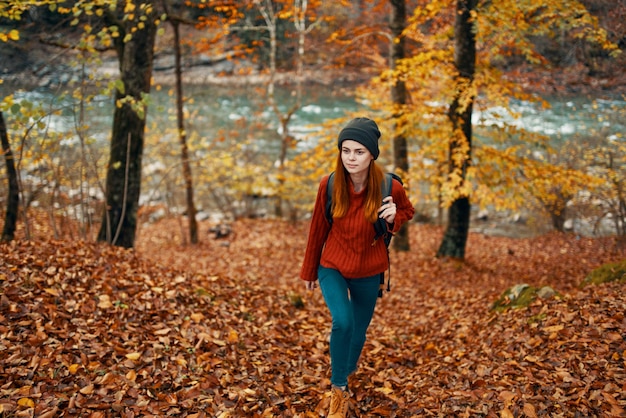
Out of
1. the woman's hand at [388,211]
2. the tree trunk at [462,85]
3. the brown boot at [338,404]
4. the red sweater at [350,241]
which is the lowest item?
the brown boot at [338,404]

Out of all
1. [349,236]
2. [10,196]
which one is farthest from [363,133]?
[10,196]

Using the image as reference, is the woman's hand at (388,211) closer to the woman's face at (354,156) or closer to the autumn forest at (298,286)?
the woman's face at (354,156)

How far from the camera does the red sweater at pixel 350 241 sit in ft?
11.7

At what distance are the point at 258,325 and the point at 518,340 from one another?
2.67m

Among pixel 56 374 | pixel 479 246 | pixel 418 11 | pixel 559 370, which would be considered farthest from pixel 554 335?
pixel 479 246

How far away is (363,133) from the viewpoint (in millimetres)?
3395

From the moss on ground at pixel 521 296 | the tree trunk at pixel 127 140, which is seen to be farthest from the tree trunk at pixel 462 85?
the tree trunk at pixel 127 140

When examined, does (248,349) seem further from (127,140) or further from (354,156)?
(127,140)

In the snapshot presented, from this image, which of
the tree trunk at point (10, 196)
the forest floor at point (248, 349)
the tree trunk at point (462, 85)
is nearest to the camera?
the forest floor at point (248, 349)

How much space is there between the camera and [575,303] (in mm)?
5016

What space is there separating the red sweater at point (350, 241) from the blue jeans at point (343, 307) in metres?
0.08

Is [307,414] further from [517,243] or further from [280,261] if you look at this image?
[517,243]

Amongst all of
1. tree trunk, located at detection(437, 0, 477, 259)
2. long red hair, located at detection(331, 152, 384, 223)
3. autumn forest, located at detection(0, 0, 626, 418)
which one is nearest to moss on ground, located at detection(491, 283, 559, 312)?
autumn forest, located at detection(0, 0, 626, 418)

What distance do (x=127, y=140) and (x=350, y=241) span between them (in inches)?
201
